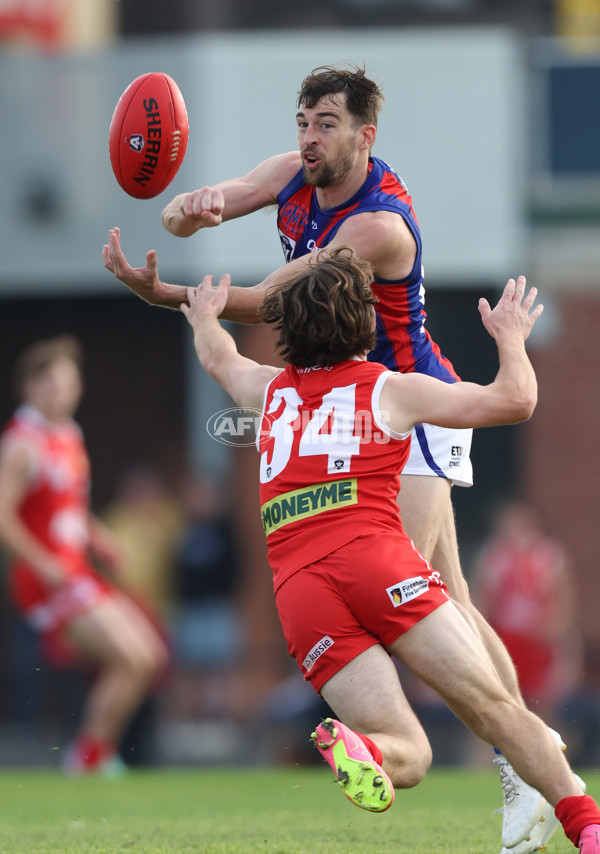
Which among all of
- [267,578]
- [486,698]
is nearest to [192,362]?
[267,578]

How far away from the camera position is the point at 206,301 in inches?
197

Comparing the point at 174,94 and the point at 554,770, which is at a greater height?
the point at 174,94

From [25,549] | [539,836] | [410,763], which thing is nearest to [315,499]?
[410,763]

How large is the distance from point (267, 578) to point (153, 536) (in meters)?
1.94

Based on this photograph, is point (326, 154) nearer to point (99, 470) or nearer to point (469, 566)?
point (469, 566)

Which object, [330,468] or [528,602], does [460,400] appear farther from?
[528,602]

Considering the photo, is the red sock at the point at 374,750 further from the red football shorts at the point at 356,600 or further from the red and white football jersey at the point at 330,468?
the red and white football jersey at the point at 330,468

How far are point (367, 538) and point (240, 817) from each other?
2625 mm

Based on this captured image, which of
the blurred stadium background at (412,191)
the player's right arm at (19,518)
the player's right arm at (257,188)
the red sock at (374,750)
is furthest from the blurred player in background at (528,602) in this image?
the red sock at (374,750)

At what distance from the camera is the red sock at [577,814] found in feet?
14.2

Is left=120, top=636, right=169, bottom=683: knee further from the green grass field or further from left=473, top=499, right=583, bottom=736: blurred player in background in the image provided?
left=473, top=499, right=583, bottom=736: blurred player in background

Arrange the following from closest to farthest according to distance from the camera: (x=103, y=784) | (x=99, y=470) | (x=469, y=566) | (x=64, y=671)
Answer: (x=103, y=784)
(x=64, y=671)
(x=469, y=566)
(x=99, y=470)

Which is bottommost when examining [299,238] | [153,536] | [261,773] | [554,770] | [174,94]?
[261,773]

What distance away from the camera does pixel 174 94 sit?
570 cm
